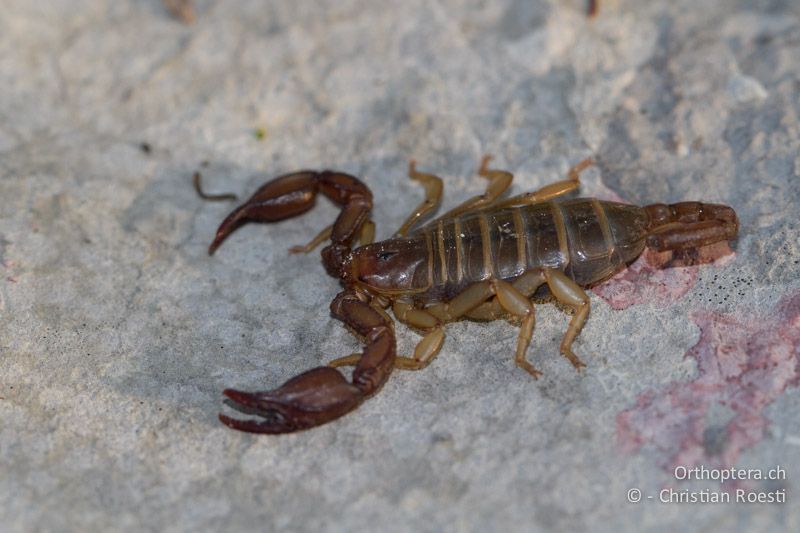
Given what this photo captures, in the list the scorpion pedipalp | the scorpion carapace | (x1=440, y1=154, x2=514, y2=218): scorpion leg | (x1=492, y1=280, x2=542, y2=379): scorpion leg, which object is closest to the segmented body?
the scorpion carapace

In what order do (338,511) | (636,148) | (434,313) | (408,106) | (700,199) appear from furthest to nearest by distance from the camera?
(408,106) → (636,148) → (700,199) → (434,313) → (338,511)

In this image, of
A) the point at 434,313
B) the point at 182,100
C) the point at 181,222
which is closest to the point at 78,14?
the point at 182,100

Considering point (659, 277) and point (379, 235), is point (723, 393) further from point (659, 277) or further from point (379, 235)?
point (379, 235)

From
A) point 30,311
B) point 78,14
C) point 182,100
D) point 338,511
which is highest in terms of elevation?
point 78,14

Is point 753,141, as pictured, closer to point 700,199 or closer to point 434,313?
point 700,199

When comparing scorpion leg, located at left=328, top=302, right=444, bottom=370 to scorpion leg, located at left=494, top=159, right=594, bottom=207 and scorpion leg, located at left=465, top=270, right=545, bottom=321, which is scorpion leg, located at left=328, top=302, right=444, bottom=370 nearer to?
scorpion leg, located at left=465, top=270, right=545, bottom=321

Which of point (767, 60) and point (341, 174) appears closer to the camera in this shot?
point (341, 174)

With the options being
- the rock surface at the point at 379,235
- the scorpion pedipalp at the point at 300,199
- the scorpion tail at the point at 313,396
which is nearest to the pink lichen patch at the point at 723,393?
the rock surface at the point at 379,235
